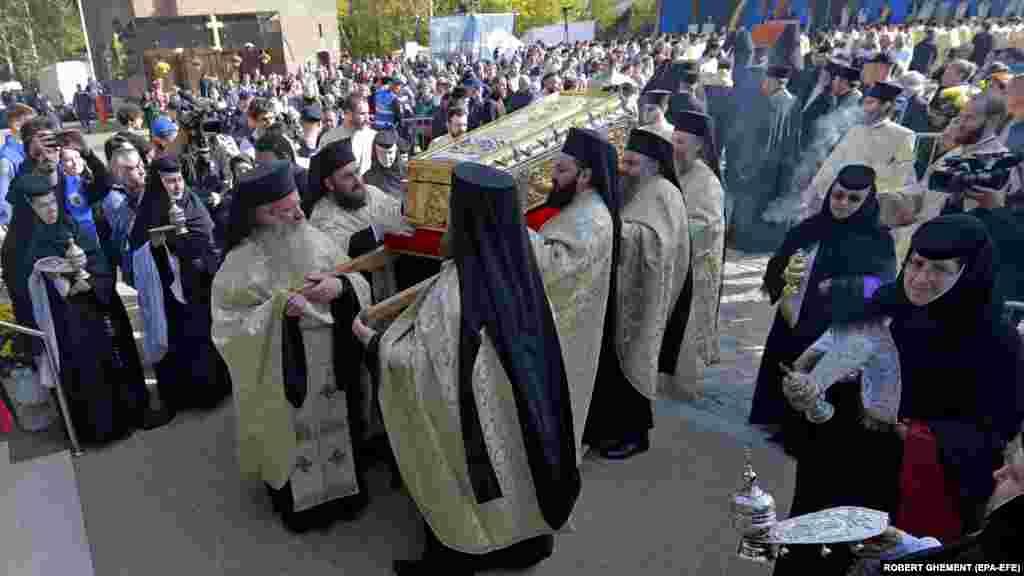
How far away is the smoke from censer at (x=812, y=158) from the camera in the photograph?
774 cm

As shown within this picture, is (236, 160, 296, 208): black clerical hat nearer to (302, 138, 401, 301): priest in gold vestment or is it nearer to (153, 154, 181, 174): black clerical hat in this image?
(302, 138, 401, 301): priest in gold vestment

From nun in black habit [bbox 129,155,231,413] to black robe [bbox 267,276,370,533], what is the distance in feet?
5.17

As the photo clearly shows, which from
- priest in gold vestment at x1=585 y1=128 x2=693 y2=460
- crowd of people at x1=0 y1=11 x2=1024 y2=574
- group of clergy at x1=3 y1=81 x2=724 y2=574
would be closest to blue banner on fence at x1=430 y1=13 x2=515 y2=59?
crowd of people at x1=0 y1=11 x2=1024 y2=574

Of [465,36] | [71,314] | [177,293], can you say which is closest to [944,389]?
[177,293]

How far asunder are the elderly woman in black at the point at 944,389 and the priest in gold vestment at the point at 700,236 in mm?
2340

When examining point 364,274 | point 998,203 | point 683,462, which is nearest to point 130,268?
point 364,274

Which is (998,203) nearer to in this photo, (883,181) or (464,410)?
(883,181)

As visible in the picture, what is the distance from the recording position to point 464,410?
3.00m

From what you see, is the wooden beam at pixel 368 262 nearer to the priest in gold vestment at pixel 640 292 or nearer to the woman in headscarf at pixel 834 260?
the priest in gold vestment at pixel 640 292

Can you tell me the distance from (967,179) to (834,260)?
853mm

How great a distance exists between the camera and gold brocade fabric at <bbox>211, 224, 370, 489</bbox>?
3611mm

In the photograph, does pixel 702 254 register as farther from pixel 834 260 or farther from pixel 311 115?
pixel 311 115

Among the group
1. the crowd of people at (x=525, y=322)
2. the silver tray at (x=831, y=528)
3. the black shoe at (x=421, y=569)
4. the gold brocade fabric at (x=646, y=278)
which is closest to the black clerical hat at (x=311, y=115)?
the crowd of people at (x=525, y=322)

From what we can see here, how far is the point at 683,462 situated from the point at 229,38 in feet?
108
